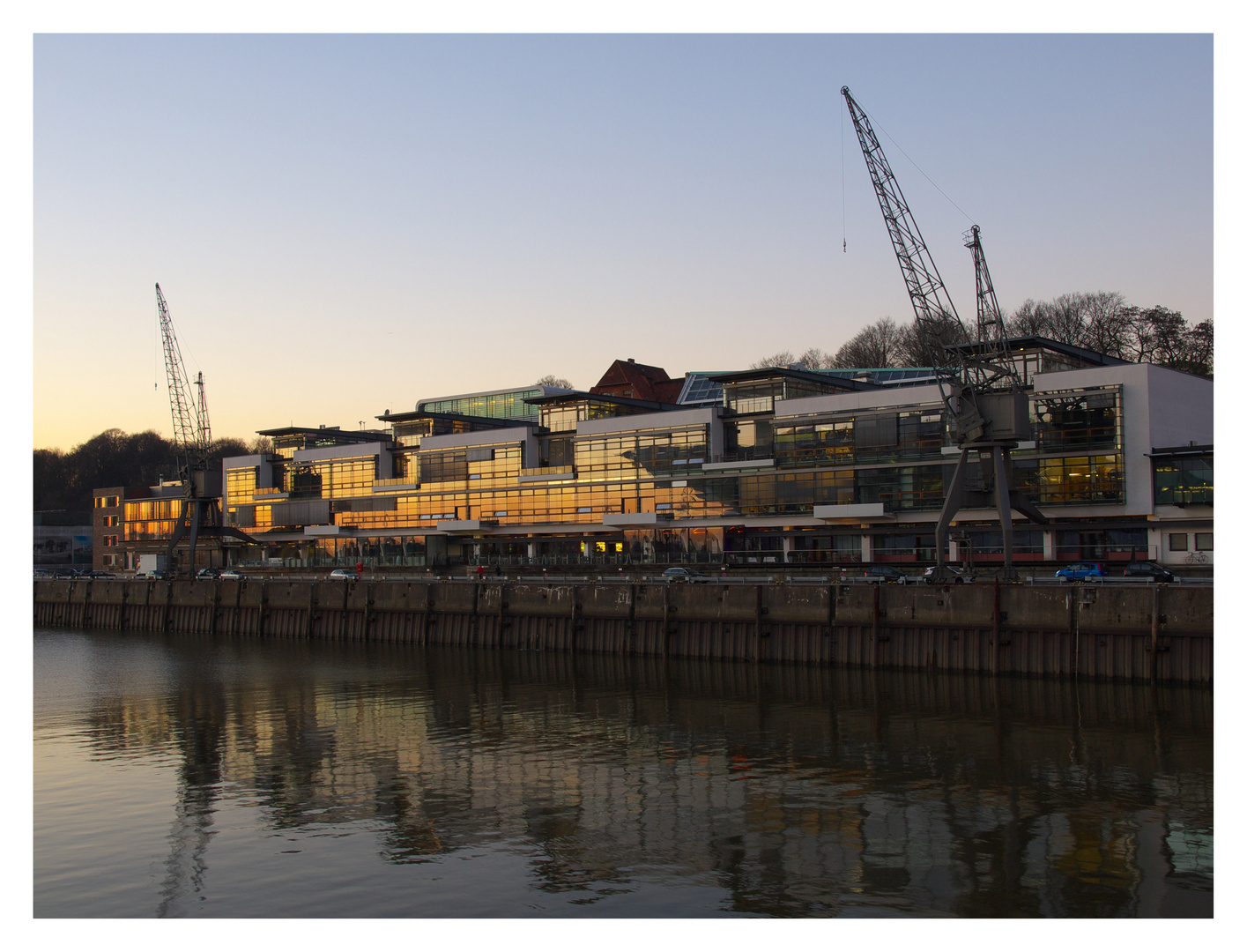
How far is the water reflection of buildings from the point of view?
22516 millimetres

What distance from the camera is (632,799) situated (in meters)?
29.0

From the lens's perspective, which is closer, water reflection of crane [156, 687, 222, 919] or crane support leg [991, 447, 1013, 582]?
water reflection of crane [156, 687, 222, 919]

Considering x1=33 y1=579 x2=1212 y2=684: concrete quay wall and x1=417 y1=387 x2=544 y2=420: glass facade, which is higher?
x1=417 y1=387 x2=544 y2=420: glass facade

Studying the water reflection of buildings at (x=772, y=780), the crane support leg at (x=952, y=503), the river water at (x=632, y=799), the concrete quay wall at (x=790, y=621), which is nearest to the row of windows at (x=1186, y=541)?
the crane support leg at (x=952, y=503)

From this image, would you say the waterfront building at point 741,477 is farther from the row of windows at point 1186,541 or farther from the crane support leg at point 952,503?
the crane support leg at point 952,503

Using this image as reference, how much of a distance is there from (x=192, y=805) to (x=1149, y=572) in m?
52.5

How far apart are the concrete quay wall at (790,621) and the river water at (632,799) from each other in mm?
1546

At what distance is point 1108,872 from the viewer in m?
22.4

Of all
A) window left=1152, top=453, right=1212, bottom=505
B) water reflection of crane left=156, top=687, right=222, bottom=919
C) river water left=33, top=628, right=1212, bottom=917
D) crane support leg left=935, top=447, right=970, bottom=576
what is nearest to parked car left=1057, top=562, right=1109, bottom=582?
crane support leg left=935, top=447, right=970, bottom=576

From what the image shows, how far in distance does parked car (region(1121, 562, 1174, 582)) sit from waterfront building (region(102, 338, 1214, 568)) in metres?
9.11

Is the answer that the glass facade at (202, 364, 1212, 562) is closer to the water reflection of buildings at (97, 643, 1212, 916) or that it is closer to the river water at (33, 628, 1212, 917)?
the water reflection of buildings at (97, 643, 1212, 916)

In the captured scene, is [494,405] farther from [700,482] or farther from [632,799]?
[632,799]

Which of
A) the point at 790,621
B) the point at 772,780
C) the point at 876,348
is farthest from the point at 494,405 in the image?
the point at 772,780

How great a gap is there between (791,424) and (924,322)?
2784cm
